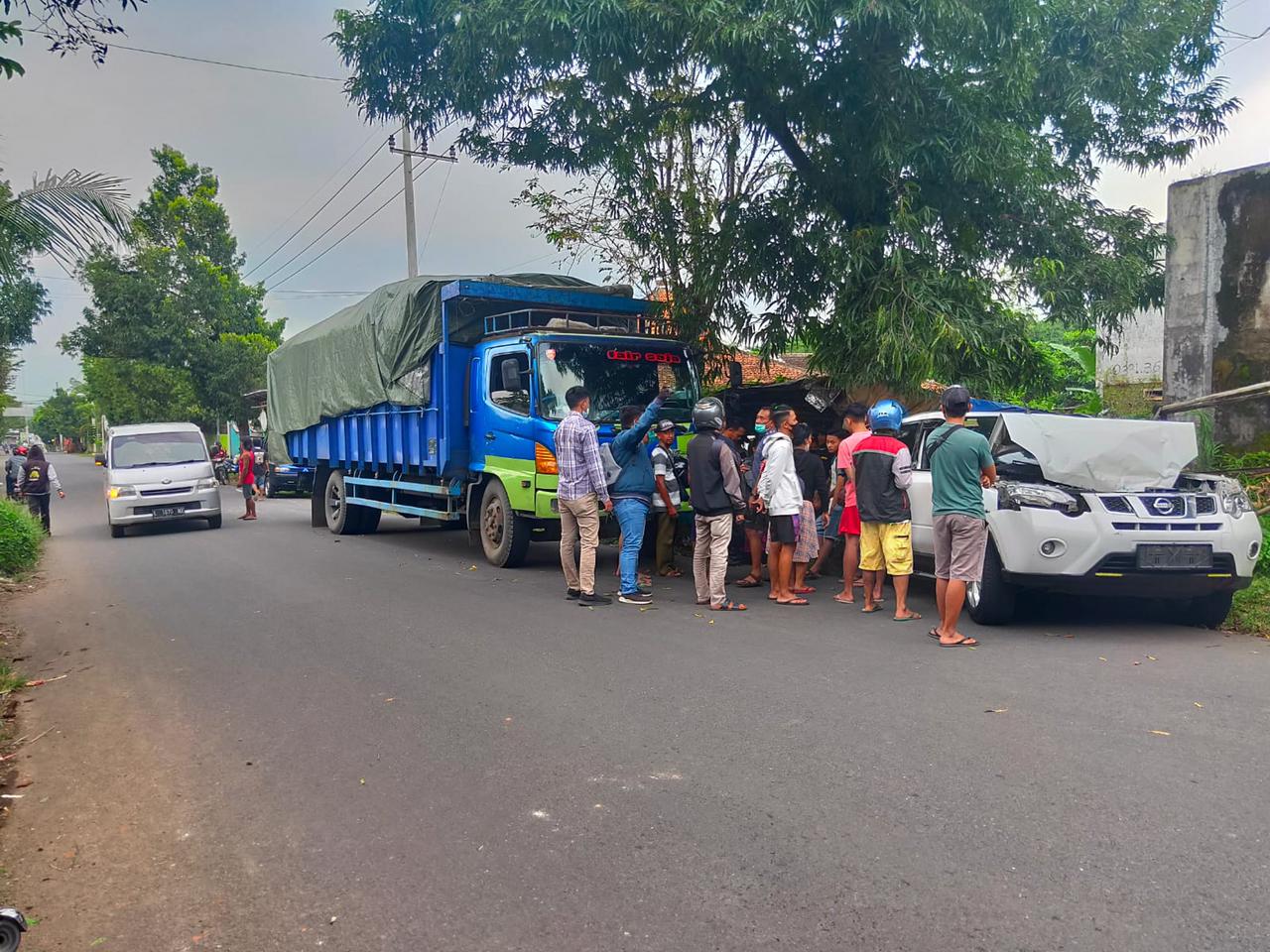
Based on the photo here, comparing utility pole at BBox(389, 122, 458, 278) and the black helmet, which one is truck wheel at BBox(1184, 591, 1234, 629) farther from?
utility pole at BBox(389, 122, 458, 278)

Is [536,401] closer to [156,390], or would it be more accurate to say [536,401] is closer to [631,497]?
[631,497]

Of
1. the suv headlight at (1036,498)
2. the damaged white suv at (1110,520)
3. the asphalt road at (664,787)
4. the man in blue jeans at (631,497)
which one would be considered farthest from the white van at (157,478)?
the suv headlight at (1036,498)

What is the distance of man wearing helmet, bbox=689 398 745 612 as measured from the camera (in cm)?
816

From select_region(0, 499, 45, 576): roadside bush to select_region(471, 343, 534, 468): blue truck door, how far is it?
6.03 m

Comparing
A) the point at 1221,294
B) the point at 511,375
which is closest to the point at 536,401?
the point at 511,375

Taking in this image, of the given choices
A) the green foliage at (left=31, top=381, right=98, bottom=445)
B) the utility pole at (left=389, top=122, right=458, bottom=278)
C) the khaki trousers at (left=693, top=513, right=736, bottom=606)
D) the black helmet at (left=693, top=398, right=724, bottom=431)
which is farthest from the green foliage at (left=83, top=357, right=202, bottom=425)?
the green foliage at (left=31, top=381, right=98, bottom=445)

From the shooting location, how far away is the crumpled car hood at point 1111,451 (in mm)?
6973

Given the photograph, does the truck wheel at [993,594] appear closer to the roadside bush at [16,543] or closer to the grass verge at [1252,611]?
the grass verge at [1252,611]

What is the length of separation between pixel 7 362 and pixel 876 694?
43.7 metres

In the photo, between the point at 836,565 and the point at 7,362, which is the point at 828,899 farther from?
the point at 7,362

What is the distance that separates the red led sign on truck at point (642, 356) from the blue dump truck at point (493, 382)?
1 cm

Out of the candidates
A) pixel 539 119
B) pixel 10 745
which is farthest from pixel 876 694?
pixel 539 119

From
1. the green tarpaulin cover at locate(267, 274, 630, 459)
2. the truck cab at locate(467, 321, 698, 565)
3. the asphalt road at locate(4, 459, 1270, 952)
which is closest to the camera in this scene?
the asphalt road at locate(4, 459, 1270, 952)

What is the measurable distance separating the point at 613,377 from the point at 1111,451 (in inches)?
205
